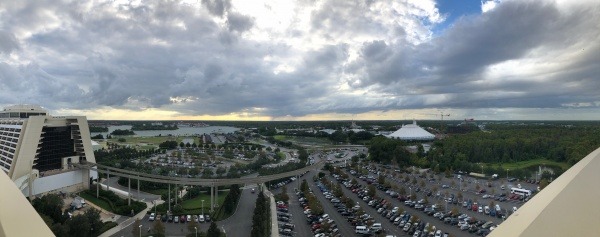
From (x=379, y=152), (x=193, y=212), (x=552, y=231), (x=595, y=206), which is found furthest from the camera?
(x=379, y=152)

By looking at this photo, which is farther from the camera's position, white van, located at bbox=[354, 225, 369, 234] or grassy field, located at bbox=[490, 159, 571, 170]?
grassy field, located at bbox=[490, 159, 571, 170]

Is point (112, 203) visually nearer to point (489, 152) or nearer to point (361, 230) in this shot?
point (361, 230)

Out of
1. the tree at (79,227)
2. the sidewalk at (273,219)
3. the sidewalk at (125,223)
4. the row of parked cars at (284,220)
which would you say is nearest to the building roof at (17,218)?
the tree at (79,227)

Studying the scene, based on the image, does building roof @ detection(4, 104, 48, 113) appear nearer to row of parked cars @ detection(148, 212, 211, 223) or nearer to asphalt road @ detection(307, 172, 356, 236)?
Answer: row of parked cars @ detection(148, 212, 211, 223)

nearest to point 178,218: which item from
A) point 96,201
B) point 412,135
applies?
point 96,201

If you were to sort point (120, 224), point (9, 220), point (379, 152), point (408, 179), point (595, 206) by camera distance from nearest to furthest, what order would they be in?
1. point (9, 220)
2. point (595, 206)
3. point (120, 224)
4. point (408, 179)
5. point (379, 152)

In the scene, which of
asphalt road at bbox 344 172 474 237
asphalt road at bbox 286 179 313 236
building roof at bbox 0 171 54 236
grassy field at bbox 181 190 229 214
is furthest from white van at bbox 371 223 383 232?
building roof at bbox 0 171 54 236

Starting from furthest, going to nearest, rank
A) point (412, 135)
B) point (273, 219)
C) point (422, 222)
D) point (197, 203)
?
point (412, 135) → point (197, 203) → point (273, 219) → point (422, 222)

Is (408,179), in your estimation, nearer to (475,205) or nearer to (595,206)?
(475,205)

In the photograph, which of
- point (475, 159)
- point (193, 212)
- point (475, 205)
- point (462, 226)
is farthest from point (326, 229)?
point (475, 159)
